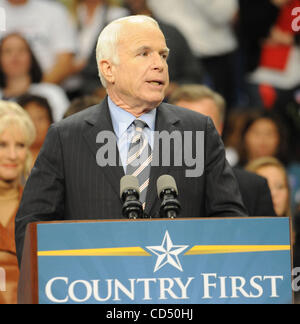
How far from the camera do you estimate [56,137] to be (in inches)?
115

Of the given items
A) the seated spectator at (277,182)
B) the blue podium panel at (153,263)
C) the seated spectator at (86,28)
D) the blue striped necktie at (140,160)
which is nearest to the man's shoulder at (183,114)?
the blue striped necktie at (140,160)

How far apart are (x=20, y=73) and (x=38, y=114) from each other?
19.8 inches

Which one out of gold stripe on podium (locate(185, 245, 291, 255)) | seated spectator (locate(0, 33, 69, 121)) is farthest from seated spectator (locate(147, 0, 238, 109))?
gold stripe on podium (locate(185, 245, 291, 255))

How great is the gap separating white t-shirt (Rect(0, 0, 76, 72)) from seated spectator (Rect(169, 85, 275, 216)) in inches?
54.3

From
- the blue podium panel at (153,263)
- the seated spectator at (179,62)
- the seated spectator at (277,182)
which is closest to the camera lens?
the blue podium panel at (153,263)

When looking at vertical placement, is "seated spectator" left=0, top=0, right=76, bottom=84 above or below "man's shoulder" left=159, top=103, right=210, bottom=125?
above

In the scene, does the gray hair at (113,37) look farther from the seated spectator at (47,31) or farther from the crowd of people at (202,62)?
the seated spectator at (47,31)

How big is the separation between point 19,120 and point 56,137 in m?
1.29

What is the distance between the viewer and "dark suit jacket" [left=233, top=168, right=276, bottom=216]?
3.97 m

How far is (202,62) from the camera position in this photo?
5.69 meters

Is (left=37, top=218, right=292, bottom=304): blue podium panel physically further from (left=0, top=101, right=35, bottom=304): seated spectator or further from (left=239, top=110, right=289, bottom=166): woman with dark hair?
(left=239, top=110, right=289, bottom=166): woman with dark hair

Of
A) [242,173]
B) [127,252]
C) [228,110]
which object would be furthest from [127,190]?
[228,110]

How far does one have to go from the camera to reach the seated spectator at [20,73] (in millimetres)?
5289

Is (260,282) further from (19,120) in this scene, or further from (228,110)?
(228,110)
